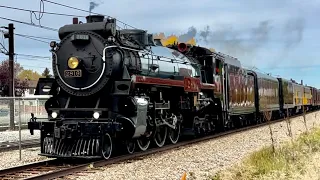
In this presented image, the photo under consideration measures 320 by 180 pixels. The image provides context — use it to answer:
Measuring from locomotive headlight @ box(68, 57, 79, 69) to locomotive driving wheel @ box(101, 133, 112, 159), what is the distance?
2150 millimetres

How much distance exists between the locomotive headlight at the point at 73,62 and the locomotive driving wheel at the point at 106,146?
2150mm

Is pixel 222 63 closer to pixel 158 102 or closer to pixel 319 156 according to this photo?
pixel 158 102

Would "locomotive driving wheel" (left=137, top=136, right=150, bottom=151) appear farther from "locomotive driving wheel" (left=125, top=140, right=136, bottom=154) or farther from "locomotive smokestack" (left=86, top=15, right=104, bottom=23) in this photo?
"locomotive smokestack" (left=86, top=15, right=104, bottom=23)

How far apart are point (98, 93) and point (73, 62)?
111 cm

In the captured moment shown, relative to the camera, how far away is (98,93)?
38.8 feet

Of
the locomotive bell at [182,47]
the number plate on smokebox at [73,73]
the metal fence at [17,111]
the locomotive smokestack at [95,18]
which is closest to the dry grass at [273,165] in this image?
the number plate on smokebox at [73,73]

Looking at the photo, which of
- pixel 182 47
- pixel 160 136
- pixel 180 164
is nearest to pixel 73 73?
pixel 180 164

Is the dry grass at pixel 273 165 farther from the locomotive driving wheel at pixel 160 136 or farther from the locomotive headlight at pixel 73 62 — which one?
the locomotive headlight at pixel 73 62

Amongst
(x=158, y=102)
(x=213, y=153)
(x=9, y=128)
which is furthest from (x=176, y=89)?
(x=9, y=128)

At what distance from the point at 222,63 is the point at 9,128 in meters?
10.4

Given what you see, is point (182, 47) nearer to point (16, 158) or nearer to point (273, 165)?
point (16, 158)

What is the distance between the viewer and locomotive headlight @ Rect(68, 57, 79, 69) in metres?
11.7

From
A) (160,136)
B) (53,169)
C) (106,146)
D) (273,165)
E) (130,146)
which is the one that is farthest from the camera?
(160,136)

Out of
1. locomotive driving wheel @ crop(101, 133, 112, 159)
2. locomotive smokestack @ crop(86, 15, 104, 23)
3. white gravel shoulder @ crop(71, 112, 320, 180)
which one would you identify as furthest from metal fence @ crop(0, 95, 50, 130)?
white gravel shoulder @ crop(71, 112, 320, 180)
